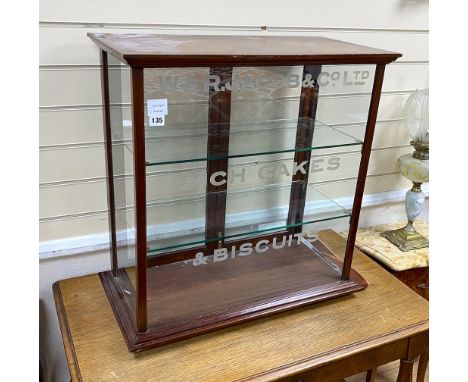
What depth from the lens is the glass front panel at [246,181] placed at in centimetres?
115

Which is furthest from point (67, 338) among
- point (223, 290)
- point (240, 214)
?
point (240, 214)

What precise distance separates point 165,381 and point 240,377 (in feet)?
0.54

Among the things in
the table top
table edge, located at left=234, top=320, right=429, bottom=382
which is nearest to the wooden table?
table edge, located at left=234, top=320, right=429, bottom=382

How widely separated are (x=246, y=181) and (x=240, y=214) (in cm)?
9

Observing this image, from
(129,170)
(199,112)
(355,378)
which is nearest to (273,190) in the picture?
(199,112)

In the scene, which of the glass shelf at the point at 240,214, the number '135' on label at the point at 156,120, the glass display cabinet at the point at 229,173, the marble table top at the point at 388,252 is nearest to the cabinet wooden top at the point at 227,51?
the glass display cabinet at the point at 229,173

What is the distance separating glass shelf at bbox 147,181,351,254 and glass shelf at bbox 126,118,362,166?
0.16 m

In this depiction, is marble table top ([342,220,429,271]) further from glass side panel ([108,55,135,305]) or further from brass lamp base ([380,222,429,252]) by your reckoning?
glass side panel ([108,55,135,305])

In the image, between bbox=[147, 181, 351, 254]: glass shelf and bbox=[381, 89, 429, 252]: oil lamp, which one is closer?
bbox=[147, 181, 351, 254]: glass shelf

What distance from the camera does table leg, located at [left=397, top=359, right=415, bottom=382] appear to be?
4.37ft

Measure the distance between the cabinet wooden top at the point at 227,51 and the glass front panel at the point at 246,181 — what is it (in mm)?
55

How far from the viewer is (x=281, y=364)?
3.62ft

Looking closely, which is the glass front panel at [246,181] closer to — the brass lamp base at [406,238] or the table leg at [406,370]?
the table leg at [406,370]

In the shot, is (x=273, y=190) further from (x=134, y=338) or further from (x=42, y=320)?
(x=42, y=320)
